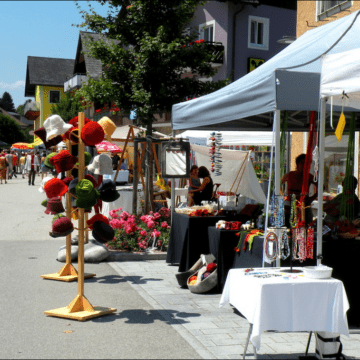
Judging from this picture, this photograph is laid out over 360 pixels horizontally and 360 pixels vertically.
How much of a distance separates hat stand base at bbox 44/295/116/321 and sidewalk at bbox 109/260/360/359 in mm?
716

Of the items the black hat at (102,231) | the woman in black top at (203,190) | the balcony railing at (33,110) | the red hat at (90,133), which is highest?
the balcony railing at (33,110)

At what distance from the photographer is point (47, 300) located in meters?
7.21

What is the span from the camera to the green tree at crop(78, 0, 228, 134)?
44.8ft

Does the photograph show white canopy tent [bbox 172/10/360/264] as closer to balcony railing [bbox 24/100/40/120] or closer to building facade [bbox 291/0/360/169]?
building facade [bbox 291/0/360/169]

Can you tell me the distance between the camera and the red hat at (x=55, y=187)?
6754 mm

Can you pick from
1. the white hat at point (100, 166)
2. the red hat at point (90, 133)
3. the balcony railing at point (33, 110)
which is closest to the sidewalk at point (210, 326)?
the white hat at point (100, 166)

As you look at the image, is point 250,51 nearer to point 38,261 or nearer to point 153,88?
point 153,88

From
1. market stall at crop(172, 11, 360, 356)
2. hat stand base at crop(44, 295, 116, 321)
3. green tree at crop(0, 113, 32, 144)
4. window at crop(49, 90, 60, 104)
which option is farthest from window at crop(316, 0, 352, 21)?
green tree at crop(0, 113, 32, 144)

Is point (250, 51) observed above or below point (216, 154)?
above

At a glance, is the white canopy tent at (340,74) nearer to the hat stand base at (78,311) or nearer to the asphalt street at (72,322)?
the asphalt street at (72,322)

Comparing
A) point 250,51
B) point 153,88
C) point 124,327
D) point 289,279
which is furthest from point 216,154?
point 250,51

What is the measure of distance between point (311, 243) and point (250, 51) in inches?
922

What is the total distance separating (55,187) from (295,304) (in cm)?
328

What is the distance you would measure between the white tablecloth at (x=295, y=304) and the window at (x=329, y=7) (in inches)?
431
